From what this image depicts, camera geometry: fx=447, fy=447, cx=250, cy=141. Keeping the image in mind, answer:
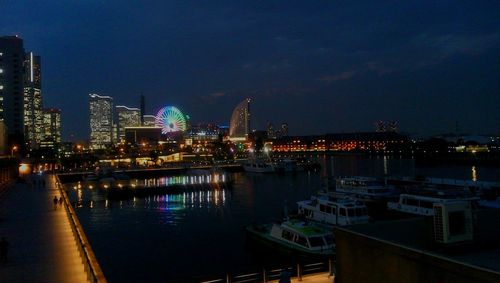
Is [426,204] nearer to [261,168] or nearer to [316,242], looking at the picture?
[316,242]

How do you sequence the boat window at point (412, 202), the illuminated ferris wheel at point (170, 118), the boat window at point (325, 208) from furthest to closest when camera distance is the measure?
the illuminated ferris wheel at point (170, 118) < the boat window at point (412, 202) < the boat window at point (325, 208)

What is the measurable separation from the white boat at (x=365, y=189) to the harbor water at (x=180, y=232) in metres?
4.26

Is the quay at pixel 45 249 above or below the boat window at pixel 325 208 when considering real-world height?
above

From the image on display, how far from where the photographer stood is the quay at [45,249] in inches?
370

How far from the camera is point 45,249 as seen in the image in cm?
1200

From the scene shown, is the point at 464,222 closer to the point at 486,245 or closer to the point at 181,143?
the point at 486,245

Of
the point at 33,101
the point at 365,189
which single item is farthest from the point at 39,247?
the point at 33,101

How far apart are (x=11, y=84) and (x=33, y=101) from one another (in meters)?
48.8

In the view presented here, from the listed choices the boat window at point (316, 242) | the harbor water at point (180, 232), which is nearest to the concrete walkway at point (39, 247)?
the harbor water at point (180, 232)

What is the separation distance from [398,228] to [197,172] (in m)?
63.4

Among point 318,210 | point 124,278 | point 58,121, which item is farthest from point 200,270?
point 58,121

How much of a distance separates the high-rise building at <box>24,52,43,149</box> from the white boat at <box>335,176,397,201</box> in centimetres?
9111

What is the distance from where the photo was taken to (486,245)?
16.7ft

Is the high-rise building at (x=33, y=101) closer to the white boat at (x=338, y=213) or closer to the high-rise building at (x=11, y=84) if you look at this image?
the high-rise building at (x=11, y=84)
